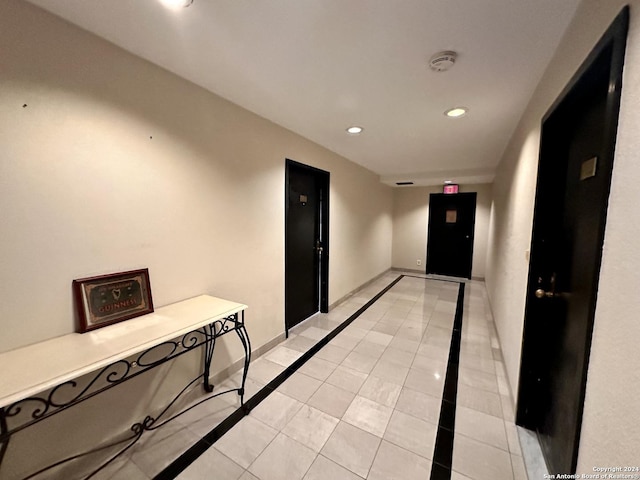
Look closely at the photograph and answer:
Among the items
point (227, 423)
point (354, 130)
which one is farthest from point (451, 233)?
point (227, 423)

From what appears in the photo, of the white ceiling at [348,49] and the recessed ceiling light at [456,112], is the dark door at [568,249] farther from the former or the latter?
the recessed ceiling light at [456,112]

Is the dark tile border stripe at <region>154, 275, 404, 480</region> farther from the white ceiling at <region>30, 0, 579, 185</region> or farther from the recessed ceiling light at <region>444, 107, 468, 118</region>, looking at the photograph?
the recessed ceiling light at <region>444, 107, 468, 118</region>

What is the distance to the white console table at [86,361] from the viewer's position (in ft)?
3.12

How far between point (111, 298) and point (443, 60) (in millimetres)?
2352

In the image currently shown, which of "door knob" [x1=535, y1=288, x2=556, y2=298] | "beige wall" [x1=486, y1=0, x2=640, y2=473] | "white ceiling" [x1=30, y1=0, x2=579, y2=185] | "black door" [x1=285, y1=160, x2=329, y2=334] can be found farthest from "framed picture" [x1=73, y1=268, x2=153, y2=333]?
"door knob" [x1=535, y1=288, x2=556, y2=298]

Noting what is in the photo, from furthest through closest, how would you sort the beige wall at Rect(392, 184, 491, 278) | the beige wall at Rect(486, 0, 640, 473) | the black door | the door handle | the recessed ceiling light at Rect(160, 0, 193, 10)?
1. the beige wall at Rect(392, 184, 491, 278)
2. the black door
3. the door handle
4. the recessed ceiling light at Rect(160, 0, 193, 10)
5. the beige wall at Rect(486, 0, 640, 473)

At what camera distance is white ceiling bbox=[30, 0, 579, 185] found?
3.73 feet

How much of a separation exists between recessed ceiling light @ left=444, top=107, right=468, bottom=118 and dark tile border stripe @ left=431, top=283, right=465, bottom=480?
7.62 ft

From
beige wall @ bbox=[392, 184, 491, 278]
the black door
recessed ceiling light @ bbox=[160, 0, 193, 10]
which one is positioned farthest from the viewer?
beige wall @ bbox=[392, 184, 491, 278]

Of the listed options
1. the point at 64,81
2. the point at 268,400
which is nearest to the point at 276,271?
the point at 268,400

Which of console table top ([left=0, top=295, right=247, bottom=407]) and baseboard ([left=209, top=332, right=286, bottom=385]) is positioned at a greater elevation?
console table top ([left=0, top=295, right=247, bottom=407])

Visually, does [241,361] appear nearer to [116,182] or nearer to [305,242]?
[305,242]

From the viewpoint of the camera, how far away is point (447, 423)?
1722 millimetres

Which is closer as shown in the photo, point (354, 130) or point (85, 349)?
point (85, 349)
